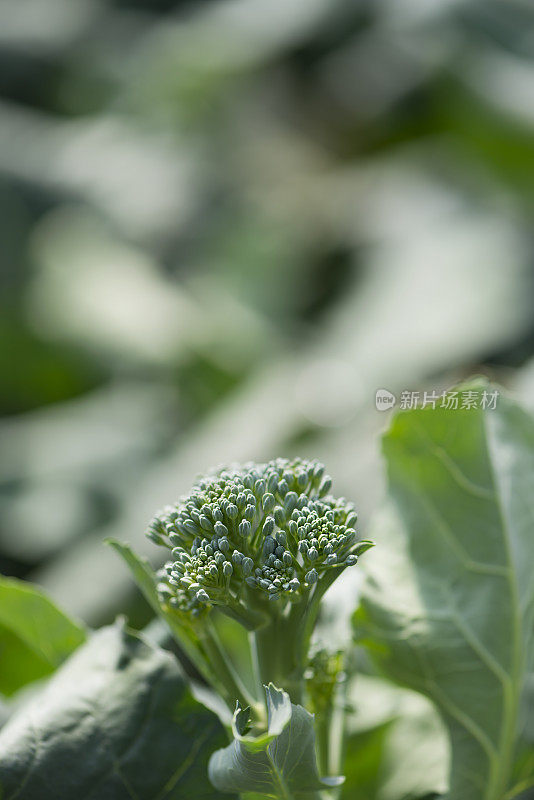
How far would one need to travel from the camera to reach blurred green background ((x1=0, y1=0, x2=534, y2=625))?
3.34ft

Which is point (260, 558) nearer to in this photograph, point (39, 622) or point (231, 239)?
point (39, 622)

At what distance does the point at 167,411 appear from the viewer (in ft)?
3.84

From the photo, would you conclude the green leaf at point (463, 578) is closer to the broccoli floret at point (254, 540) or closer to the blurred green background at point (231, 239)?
the broccoli floret at point (254, 540)

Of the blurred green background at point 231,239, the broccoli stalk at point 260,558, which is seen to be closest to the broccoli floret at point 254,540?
the broccoli stalk at point 260,558

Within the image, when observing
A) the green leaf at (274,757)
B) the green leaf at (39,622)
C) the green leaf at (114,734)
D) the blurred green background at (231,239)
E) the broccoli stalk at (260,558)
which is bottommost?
the green leaf at (274,757)

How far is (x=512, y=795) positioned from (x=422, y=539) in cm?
9

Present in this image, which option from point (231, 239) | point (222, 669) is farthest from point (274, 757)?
point (231, 239)

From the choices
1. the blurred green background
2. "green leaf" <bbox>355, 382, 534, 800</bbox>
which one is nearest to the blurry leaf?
"green leaf" <bbox>355, 382, 534, 800</bbox>

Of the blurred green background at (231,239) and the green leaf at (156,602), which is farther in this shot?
the blurred green background at (231,239)

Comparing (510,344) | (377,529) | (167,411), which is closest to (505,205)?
(510,344)

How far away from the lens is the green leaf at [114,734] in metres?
0.23

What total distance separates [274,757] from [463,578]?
0.09 metres

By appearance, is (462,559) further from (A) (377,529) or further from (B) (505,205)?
(B) (505,205)

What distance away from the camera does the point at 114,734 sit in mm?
239
